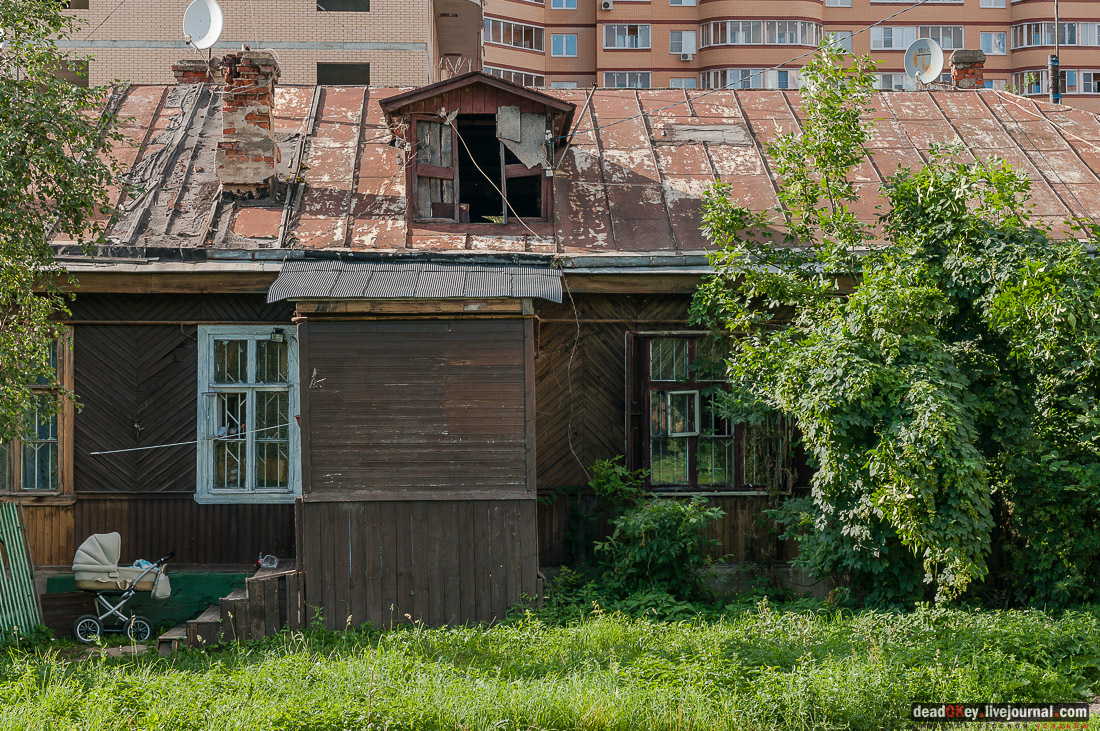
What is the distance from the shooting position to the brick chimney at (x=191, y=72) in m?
13.1

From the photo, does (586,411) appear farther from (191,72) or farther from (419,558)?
(191,72)

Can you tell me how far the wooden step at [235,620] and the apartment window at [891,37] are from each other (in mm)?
45185

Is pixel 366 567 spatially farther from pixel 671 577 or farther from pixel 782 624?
pixel 782 624

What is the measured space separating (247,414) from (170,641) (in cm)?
248

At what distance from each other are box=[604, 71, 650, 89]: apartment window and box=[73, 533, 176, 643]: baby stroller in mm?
38706

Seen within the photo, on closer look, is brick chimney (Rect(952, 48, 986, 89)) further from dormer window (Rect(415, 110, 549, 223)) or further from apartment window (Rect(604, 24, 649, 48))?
apartment window (Rect(604, 24, 649, 48))

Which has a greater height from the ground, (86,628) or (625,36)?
(625,36)

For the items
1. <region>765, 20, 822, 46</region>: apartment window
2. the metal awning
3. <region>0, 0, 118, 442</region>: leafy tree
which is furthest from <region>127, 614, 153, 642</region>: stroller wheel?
<region>765, 20, 822, 46</region>: apartment window

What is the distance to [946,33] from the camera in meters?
44.3

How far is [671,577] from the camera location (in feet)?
28.5

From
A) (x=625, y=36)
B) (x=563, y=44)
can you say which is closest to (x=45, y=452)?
(x=625, y=36)

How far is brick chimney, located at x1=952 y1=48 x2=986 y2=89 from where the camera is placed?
14117mm

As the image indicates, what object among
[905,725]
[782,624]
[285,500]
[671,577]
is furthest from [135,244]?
[905,725]

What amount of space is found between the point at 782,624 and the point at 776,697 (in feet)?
5.65
